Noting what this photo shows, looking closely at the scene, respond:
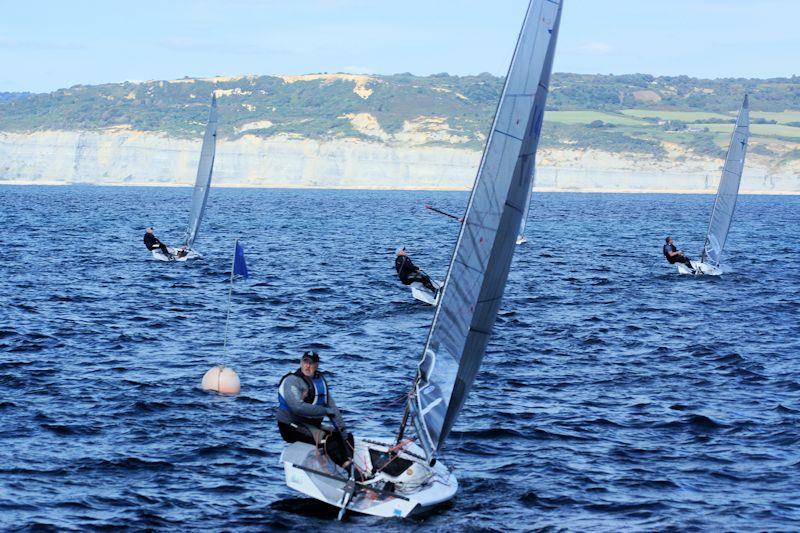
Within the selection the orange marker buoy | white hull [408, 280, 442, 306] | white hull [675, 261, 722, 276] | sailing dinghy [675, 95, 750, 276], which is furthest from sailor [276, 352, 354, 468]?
sailing dinghy [675, 95, 750, 276]

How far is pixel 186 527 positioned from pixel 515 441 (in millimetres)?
6741

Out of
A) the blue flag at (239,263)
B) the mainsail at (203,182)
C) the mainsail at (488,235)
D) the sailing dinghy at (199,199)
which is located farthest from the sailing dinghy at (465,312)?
the mainsail at (203,182)

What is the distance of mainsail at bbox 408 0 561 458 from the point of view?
14.6 m

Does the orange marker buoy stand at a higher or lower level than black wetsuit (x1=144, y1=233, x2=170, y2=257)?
higher

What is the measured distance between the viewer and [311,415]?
15273mm

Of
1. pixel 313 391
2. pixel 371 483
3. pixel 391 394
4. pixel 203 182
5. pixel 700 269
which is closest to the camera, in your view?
pixel 371 483

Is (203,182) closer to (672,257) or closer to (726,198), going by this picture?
(672,257)

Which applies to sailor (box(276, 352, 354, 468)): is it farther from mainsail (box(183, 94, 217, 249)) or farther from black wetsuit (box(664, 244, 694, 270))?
mainsail (box(183, 94, 217, 249))

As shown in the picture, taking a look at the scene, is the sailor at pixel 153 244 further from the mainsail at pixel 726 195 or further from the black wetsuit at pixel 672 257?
the mainsail at pixel 726 195

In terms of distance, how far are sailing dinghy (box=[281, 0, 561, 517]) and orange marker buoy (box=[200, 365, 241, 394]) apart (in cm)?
636

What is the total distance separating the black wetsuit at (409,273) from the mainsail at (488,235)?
2003 centimetres

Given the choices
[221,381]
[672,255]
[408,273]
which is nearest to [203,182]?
[408,273]

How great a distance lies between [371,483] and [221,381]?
7414 millimetres

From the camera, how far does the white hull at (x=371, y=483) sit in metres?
14.5
